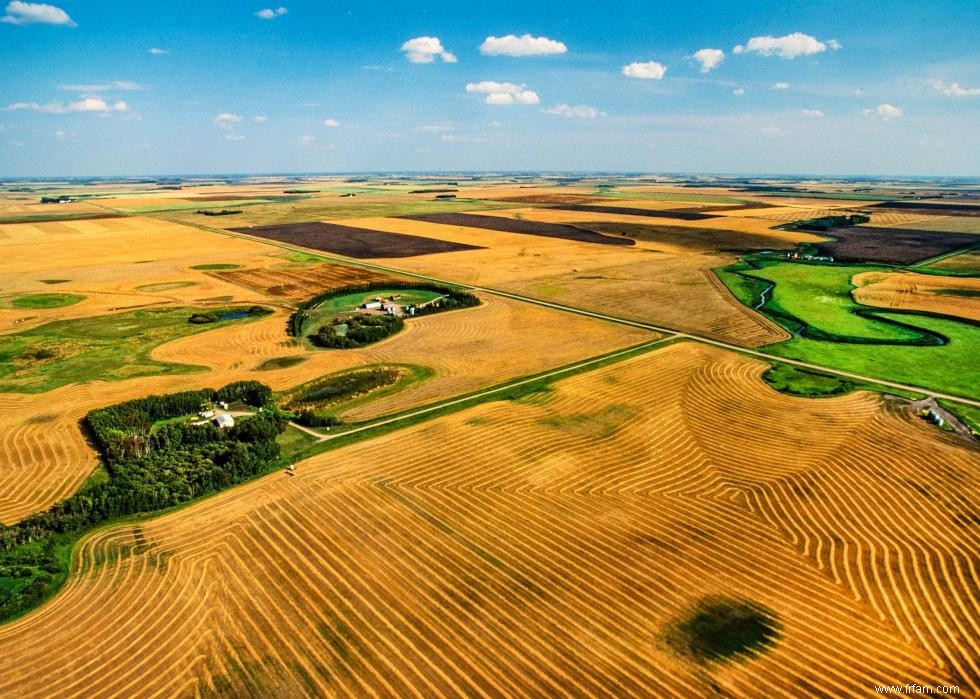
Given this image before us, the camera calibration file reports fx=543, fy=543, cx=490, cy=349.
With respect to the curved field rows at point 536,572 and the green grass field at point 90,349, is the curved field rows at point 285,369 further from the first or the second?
the curved field rows at point 536,572

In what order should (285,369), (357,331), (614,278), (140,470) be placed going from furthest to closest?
1. (614,278)
2. (357,331)
3. (285,369)
4. (140,470)

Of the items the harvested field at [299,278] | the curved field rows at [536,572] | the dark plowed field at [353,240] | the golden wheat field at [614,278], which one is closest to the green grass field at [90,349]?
the harvested field at [299,278]

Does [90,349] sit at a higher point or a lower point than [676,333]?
lower

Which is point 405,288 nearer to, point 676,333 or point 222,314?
point 222,314

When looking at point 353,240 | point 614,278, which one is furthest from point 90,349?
point 353,240

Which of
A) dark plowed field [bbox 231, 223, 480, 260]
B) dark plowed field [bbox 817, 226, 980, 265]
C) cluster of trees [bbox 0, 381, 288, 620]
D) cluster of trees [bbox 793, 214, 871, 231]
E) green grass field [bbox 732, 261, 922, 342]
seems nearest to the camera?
cluster of trees [bbox 0, 381, 288, 620]

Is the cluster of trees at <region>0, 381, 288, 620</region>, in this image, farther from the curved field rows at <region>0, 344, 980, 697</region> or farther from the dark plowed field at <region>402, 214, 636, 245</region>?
the dark plowed field at <region>402, 214, 636, 245</region>

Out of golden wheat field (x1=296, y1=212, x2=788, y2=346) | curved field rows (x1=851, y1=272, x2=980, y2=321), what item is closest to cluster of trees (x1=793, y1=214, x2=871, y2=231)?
golden wheat field (x1=296, y1=212, x2=788, y2=346)
